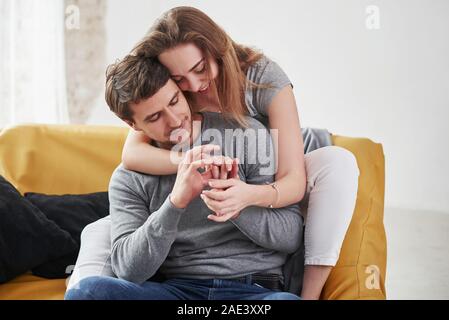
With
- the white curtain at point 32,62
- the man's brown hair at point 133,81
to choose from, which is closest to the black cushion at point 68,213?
the man's brown hair at point 133,81

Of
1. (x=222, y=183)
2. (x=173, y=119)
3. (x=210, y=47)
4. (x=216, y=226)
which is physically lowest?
(x=216, y=226)

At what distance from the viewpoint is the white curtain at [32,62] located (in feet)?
7.20

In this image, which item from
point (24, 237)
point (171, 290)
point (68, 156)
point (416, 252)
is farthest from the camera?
point (416, 252)

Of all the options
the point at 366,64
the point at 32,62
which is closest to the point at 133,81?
the point at 366,64

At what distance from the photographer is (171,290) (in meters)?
1.18

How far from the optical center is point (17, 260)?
1422 mm

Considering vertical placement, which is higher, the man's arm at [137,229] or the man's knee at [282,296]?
the man's arm at [137,229]

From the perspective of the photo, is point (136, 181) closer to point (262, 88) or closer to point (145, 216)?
point (145, 216)

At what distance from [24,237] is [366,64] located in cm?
112

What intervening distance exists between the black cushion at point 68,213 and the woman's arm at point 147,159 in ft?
1.12

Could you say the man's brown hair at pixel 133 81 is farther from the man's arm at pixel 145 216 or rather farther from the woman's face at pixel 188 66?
the man's arm at pixel 145 216

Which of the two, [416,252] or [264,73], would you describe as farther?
[416,252]

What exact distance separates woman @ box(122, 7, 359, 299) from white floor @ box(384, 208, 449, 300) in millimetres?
421

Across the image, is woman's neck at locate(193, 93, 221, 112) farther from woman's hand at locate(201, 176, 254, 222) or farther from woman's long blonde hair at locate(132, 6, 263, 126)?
woman's hand at locate(201, 176, 254, 222)
